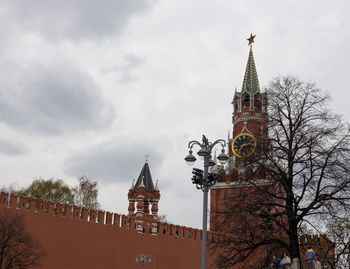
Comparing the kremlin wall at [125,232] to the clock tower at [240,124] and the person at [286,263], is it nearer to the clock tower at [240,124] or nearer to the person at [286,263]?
the person at [286,263]

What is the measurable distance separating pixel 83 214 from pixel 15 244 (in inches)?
209

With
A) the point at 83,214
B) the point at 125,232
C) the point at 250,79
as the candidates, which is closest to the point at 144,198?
the point at 125,232

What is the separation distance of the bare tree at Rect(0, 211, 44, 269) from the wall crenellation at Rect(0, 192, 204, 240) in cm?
100

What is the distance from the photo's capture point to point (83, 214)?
75.7ft

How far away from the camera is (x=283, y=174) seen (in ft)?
52.3

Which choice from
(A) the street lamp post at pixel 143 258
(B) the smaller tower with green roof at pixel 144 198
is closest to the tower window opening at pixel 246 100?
(B) the smaller tower with green roof at pixel 144 198

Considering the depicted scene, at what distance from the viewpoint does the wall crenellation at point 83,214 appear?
20.0 m

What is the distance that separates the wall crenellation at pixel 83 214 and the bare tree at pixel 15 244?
1004 millimetres

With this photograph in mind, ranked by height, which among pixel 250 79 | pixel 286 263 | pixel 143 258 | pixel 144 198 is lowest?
pixel 286 263

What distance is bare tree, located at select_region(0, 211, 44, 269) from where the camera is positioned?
17594mm

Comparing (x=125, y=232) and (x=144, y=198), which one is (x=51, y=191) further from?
(x=125, y=232)

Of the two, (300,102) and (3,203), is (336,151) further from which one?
(3,203)

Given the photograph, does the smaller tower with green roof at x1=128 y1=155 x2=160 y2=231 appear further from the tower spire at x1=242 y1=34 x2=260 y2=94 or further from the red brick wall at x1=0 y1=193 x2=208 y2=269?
the tower spire at x1=242 y1=34 x2=260 y2=94

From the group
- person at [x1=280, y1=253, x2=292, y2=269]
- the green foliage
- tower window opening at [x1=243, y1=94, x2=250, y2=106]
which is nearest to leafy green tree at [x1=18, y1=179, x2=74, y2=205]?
the green foliage
